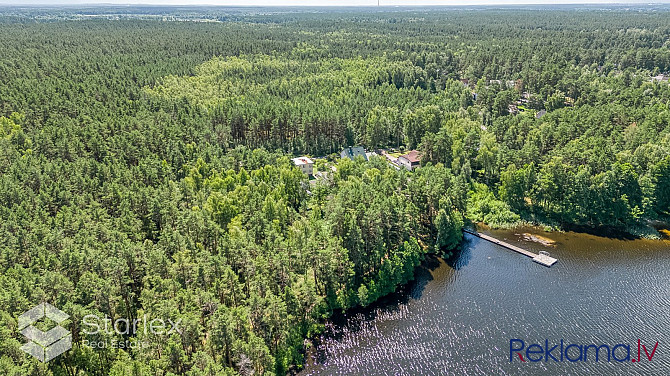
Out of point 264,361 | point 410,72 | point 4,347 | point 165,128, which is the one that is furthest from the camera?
point 410,72

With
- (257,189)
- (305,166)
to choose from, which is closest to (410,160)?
(305,166)

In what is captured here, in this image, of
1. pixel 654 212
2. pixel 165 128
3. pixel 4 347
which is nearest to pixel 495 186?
pixel 654 212

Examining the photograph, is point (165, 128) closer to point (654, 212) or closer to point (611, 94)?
point (654, 212)

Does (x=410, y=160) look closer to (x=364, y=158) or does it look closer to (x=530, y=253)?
(x=364, y=158)

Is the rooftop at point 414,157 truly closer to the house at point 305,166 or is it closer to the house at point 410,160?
the house at point 410,160

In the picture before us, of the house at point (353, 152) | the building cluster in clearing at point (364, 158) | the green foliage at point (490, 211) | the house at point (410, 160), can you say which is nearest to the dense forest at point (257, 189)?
the green foliage at point (490, 211)

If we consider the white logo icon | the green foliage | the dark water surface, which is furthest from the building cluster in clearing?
the white logo icon

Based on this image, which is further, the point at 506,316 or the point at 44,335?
the point at 506,316
